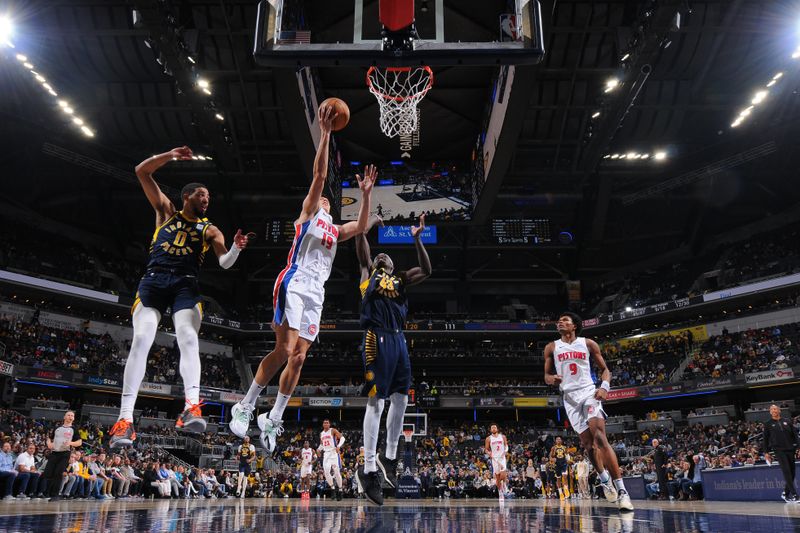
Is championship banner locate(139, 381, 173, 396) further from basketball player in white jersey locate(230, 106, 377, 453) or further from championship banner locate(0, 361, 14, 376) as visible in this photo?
basketball player in white jersey locate(230, 106, 377, 453)

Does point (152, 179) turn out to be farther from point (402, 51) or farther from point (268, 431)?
point (402, 51)

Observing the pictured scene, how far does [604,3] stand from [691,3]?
2564 millimetres

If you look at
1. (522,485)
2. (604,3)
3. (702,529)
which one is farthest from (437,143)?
(702,529)

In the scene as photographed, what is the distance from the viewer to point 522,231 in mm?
29703

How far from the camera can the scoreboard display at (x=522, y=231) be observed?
29.5 metres

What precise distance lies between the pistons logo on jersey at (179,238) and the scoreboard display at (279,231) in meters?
23.7

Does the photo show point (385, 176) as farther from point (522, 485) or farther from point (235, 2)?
point (522, 485)

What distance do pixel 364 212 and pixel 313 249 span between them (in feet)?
2.00

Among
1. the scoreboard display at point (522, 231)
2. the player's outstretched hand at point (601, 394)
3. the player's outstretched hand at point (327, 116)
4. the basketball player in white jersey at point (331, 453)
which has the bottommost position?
the basketball player in white jersey at point (331, 453)

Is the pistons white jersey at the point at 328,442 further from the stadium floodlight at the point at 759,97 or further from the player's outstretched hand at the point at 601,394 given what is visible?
the stadium floodlight at the point at 759,97

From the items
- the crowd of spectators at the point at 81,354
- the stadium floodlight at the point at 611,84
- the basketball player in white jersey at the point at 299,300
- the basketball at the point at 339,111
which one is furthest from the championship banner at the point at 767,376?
the crowd of spectators at the point at 81,354

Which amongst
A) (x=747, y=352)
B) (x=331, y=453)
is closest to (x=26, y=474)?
(x=331, y=453)

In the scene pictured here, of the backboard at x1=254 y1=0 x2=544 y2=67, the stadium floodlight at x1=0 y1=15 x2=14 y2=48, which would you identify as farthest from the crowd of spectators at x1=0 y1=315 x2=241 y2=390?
the backboard at x1=254 y1=0 x2=544 y2=67

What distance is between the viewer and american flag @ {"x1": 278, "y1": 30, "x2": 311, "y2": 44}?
8062 millimetres
